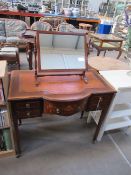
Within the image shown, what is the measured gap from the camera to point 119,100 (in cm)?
159

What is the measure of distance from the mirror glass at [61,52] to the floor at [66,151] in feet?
2.90

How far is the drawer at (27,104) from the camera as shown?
1.21 metres

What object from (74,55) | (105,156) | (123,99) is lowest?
(105,156)

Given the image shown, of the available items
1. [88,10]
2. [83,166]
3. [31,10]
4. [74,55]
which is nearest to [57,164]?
[83,166]

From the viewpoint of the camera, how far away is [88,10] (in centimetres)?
691

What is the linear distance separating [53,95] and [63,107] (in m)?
0.14

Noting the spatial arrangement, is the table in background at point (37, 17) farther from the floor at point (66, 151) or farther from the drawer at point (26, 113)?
the drawer at point (26, 113)

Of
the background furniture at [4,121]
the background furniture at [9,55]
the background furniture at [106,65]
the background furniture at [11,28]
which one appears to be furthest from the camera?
the background furniture at [11,28]

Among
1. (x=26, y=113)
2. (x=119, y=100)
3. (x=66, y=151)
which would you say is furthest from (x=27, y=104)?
(x=119, y=100)

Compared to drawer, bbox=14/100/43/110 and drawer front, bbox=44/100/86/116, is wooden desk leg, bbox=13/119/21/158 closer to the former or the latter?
drawer, bbox=14/100/43/110

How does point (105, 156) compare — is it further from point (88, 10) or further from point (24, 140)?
point (88, 10)

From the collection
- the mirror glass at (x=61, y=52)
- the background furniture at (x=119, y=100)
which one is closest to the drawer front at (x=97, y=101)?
the background furniture at (x=119, y=100)

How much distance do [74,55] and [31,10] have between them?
4.96m

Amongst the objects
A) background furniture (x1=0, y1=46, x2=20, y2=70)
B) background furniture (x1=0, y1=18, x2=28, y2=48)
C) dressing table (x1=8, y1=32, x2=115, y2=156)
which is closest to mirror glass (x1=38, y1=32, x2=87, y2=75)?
dressing table (x1=8, y1=32, x2=115, y2=156)
